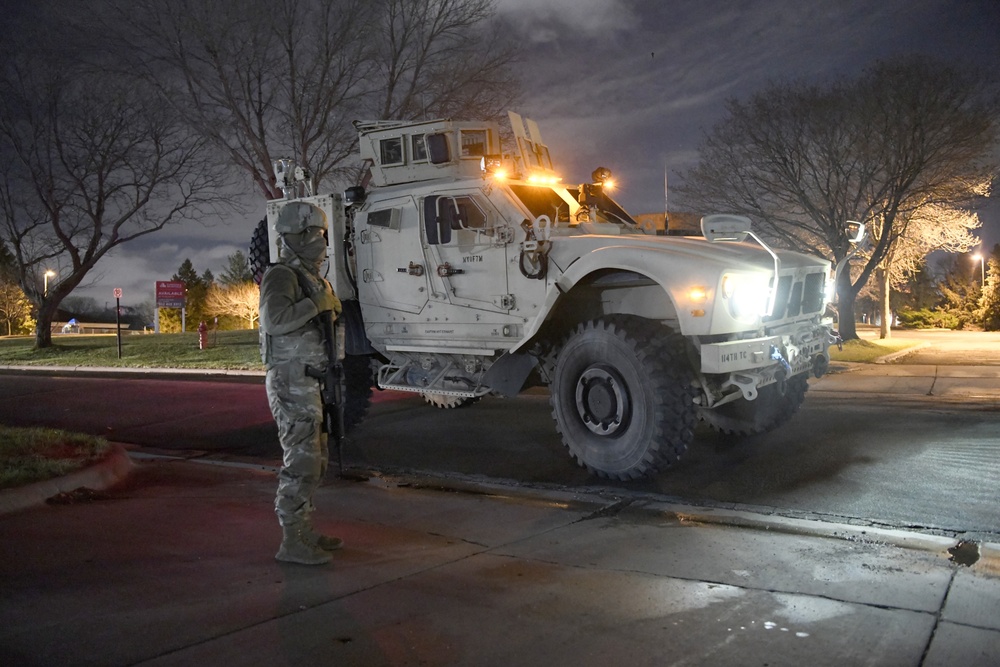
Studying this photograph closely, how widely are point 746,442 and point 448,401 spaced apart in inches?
164

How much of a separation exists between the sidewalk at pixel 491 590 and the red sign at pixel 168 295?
93.8ft

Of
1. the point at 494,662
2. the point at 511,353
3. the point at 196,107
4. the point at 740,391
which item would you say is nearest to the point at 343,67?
the point at 196,107

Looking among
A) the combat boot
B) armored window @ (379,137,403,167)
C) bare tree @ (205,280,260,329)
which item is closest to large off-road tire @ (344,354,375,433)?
armored window @ (379,137,403,167)

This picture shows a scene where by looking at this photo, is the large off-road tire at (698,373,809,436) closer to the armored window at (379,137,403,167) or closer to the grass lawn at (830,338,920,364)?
the armored window at (379,137,403,167)

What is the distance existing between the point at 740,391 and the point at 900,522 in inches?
75.4

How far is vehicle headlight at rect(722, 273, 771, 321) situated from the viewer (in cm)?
672

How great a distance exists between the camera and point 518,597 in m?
4.31

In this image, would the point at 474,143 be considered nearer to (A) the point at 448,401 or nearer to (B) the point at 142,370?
(A) the point at 448,401

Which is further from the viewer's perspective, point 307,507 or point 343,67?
point 343,67

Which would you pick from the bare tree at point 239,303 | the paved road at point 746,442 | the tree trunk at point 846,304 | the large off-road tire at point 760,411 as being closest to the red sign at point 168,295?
the bare tree at point 239,303

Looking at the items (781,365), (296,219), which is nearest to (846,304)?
(781,365)

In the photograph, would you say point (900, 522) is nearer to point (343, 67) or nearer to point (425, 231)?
point (425, 231)

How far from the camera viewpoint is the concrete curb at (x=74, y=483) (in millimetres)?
6112

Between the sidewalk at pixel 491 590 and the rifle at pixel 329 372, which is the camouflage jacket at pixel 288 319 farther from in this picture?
the sidewalk at pixel 491 590
